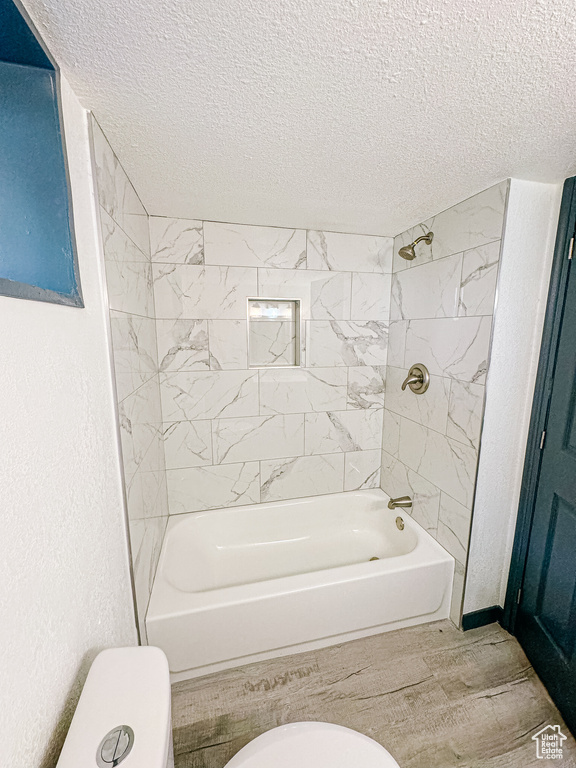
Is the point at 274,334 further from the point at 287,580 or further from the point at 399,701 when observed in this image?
the point at 399,701

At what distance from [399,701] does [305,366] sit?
1710 mm

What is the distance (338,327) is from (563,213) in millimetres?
1199

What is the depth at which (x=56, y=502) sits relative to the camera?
68cm

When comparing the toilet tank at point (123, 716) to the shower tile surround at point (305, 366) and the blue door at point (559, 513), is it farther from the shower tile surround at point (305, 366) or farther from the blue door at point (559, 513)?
the blue door at point (559, 513)

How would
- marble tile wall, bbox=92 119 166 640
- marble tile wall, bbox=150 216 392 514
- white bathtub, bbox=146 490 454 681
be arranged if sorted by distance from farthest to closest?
marble tile wall, bbox=150 216 392 514, white bathtub, bbox=146 490 454 681, marble tile wall, bbox=92 119 166 640

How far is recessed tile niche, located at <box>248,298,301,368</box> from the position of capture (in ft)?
6.78

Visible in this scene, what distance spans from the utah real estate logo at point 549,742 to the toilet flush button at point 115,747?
4.93 ft

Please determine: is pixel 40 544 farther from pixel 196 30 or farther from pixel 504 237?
pixel 504 237

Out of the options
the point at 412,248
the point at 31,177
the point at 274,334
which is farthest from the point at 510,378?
the point at 31,177

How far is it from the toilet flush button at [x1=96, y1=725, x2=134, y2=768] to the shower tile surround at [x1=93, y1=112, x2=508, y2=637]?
647 mm

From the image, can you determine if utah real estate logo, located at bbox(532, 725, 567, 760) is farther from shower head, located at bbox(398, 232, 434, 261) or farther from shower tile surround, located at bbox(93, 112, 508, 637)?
shower head, located at bbox(398, 232, 434, 261)

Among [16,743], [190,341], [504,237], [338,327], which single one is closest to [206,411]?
[190,341]

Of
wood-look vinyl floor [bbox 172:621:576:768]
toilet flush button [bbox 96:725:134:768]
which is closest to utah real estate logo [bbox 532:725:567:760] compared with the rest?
wood-look vinyl floor [bbox 172:621:576:768]

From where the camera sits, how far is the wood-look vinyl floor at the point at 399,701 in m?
1.18
